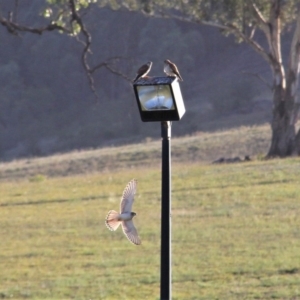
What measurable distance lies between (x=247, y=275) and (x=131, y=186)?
16.7 ft

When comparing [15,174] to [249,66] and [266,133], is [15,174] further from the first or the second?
[249,66]

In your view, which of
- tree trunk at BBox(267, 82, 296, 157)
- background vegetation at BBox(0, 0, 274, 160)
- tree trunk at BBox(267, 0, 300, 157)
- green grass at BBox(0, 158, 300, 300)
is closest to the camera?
green grass at BBox(0, 158, 300, 300)

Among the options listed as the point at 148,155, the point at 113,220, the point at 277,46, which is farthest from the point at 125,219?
the point at 148,155

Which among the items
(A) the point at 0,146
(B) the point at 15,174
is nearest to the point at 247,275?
(B) the point at 15,174

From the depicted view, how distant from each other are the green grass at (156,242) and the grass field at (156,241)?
1 cm

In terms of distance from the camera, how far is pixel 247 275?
10102mm

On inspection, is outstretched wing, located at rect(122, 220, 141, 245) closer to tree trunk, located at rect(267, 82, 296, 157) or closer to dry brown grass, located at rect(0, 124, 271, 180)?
tree trunk, located at rect(267, 82, 296, 157)

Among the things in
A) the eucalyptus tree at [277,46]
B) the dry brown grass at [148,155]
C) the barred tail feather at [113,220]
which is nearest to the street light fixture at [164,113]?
the barred tail feather at [113,220]

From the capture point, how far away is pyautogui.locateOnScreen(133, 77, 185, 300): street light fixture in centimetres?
532

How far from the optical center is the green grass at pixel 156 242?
978cm

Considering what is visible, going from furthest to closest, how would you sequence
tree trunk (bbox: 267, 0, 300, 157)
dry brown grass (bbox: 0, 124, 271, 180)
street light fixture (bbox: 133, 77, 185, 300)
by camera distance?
dry brown grass (bbox: 0, 124, 271, 180)
tree trunk (bbox: 267, 0, 300, 157)
street light fixture (bbox: 133, 77, 185, 300)

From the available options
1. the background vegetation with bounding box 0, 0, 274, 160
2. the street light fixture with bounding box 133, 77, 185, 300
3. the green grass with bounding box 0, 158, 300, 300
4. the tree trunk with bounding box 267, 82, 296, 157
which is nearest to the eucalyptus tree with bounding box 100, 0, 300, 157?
the tree trunk with bounding box 267, 82, 296, 157

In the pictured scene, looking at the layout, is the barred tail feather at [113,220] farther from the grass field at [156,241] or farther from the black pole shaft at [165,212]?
the grass field at [156,241]

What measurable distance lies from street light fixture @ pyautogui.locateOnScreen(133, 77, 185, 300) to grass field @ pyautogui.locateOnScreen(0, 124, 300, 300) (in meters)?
3.81
